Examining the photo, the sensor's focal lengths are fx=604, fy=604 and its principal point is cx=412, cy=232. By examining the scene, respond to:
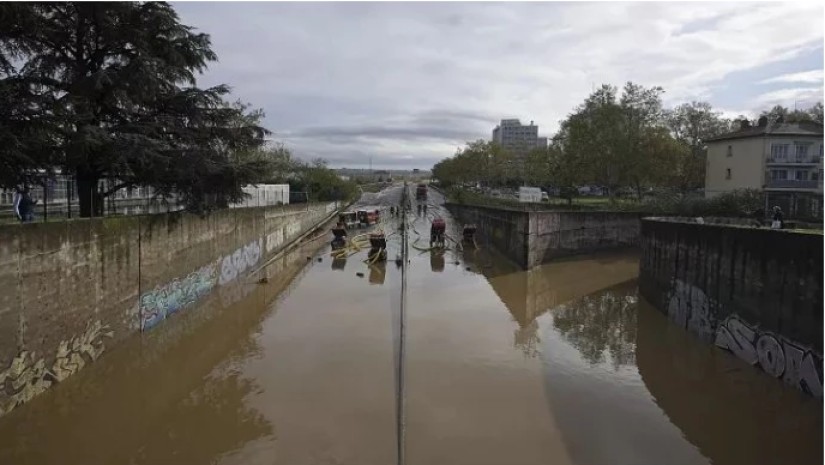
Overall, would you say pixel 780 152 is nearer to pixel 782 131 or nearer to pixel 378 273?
pixel 782 131

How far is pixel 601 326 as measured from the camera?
2205 cm

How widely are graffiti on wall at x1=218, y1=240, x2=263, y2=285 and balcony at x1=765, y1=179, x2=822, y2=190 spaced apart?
48.1 metres

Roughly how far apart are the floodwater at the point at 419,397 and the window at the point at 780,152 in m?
43.2

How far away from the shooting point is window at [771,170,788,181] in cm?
5741

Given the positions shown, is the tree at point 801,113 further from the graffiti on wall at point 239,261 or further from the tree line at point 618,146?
the graffiti on wall at point 239,261

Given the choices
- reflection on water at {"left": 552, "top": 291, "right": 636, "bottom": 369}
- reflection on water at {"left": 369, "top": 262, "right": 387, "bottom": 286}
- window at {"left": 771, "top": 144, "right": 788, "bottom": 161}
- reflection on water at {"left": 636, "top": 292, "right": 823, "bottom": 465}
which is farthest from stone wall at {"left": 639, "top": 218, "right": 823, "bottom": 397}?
window at {"left": 771, "top": 144, "right": 788, "bottom": 161}

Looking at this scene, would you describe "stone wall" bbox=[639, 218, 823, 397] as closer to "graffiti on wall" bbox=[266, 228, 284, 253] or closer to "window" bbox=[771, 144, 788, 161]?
"graffiti on wall" bbox=[266, 228, 284, 253]

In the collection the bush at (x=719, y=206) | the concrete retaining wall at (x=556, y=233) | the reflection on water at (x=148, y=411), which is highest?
the bush at (x=719, y=206)

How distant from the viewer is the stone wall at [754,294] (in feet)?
42.8

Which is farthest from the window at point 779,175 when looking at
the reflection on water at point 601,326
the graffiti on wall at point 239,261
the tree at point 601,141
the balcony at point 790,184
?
the graffiti on wall at point 239,261

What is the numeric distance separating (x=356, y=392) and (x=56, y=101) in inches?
441

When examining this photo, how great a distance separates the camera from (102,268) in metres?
15.8

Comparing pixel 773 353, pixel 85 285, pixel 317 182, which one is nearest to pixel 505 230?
pixel 773 353

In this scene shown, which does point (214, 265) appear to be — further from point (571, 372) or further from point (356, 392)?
point (571, 372)
